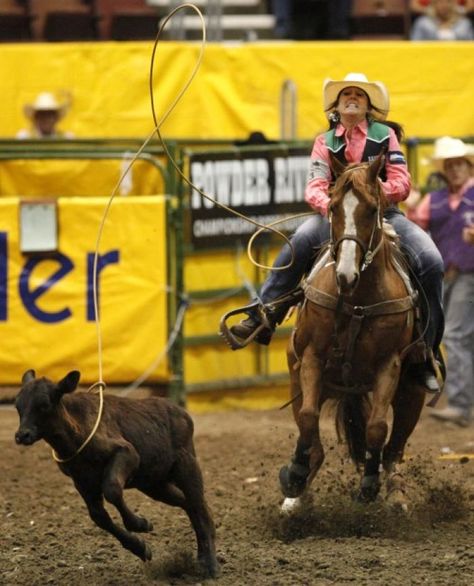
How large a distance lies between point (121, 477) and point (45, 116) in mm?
7081

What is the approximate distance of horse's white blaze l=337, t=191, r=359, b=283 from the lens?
24.7 ft

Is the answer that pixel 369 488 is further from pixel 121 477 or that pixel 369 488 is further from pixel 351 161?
pixel 121 477

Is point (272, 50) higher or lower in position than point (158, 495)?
higher

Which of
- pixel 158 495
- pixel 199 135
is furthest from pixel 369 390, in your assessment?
pixel 199 135

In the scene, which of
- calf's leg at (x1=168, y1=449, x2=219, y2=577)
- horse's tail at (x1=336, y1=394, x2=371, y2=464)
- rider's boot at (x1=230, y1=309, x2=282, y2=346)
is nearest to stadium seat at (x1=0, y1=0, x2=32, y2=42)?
rider's boot at (x1=230, y1=309, x2=282, y2=346)

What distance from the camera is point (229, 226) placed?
12133mm

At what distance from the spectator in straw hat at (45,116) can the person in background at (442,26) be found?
3464 mm

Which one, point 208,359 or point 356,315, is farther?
point 208,359

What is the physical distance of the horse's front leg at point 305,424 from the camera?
8.10 metres

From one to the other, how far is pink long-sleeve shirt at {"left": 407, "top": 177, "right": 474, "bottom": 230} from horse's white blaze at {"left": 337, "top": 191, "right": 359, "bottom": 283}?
4361 mm

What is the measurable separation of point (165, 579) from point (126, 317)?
462 cm

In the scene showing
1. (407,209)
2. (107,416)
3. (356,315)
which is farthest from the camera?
(407,209)

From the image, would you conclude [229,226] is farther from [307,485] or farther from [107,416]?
[107,416]

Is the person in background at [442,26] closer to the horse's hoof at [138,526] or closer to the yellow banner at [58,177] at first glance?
the yellow banner at [58,177]
